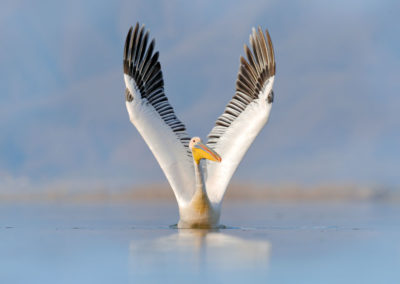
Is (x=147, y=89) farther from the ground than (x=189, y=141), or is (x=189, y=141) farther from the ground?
(x=147, y=89)

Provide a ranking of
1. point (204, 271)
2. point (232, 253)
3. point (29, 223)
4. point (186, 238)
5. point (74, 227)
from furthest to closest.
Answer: point (29, 223) → point (74, 227) → point (186, 238) → point (232, 253) → point (204, 271)

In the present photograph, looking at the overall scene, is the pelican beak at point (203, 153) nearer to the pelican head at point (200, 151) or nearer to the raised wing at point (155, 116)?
the pelican head at point (200, 151)

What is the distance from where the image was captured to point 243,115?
16406mm

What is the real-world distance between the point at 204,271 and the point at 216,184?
615cm

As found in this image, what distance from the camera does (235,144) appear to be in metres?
16.1

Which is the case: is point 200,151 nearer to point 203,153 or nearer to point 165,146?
point 203,153

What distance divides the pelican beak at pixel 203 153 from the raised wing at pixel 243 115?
878 mm

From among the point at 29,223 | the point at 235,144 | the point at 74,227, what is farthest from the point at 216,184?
the point at 29,223

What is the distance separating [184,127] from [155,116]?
0.67 m

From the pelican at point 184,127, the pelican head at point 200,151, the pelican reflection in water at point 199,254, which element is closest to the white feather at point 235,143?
the pelican at point 184,127

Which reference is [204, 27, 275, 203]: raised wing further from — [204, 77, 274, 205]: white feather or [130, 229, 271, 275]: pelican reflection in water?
[130, 229, 271, 275]: pelican reflection in water

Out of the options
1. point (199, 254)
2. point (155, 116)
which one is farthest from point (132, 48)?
point (199, 254)

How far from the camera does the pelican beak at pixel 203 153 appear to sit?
15266mm

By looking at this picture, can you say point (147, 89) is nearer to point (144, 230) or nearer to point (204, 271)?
point (144, 230)
